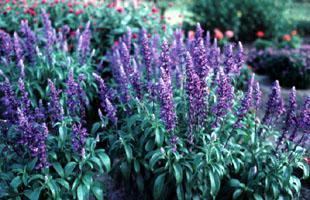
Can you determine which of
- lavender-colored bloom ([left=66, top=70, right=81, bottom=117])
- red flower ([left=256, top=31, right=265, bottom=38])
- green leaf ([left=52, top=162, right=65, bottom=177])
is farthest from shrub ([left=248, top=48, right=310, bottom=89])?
green leaf ([left=52, top=162, right=65, bottom=177])

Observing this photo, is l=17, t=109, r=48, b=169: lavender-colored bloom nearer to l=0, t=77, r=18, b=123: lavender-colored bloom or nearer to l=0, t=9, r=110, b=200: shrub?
l=0, t=9, r=110, b=200: shrub

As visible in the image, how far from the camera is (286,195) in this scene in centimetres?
413

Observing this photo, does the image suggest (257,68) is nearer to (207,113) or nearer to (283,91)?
(283,91)

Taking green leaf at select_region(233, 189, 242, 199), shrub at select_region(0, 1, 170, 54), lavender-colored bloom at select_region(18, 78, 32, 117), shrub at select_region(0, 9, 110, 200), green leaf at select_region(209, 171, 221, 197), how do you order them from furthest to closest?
shrub at select_region(0, 1, 170, 54), green leaf at select_region(233, 189, 242, 199), green leaf at select_region(209, 171, 221, 197), lavender-colored bloom at select_region(18, 78, 32, 117), shrub at select_region(0, 9, 110, 200)

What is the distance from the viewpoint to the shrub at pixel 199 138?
3801 mm

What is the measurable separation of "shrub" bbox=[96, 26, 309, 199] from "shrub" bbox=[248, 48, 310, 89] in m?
3.77

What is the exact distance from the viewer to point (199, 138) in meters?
4.11

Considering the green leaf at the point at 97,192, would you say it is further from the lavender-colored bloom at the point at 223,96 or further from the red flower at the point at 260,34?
the red flower at the point at 260,34

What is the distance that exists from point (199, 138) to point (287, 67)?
4.62 metres

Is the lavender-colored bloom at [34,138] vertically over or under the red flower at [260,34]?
over

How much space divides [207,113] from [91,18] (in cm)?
423

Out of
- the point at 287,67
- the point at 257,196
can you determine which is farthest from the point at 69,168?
the point at 287,67

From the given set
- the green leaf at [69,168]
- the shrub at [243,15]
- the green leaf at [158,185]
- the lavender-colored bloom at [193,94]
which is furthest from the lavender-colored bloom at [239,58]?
the shrub at [243,15]

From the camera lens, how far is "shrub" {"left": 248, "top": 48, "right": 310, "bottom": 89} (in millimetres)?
7883
